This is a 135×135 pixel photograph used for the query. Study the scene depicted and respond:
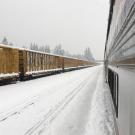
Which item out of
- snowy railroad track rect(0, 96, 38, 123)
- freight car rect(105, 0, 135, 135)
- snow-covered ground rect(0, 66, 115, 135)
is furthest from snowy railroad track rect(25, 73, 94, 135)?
freight car rect(105, 0, 135, 135)

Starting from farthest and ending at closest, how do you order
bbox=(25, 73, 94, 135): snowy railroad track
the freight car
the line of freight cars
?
the line of freight cars < bbox=(25, 73, 94, 135): snowy railroad track < the freight car

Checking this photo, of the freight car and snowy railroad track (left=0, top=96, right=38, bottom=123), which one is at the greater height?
the freight car

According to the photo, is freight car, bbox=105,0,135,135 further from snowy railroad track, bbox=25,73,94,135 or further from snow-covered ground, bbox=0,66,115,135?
snowy railroad track, bbox=25,73,94,135

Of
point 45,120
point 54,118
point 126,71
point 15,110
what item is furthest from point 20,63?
point 126,71

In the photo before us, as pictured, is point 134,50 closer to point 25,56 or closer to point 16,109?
point 16,109

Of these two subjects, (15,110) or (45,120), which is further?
(15,110)

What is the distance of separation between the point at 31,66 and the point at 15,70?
4.38m

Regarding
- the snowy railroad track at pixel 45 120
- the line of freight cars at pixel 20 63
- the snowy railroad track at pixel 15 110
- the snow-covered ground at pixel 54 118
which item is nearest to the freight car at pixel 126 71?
the snow-covered ground at pixel 54 118

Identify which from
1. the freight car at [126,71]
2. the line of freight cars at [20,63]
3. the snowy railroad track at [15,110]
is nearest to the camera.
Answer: the freight car at [126,71]

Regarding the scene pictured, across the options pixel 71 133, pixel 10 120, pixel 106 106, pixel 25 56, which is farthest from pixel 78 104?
pixel 25 56

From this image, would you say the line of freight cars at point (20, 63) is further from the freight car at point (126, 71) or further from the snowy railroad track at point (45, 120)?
the freight car at point (126, 71)

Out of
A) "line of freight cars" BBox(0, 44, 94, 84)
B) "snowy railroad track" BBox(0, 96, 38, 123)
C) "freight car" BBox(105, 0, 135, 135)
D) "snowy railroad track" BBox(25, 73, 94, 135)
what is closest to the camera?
"freight car" BBox(105, 0, 135, 135)

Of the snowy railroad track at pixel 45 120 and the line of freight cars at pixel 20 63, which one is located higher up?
the line of freight cars at pixel 20 63

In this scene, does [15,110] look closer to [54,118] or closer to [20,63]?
[54,118]
